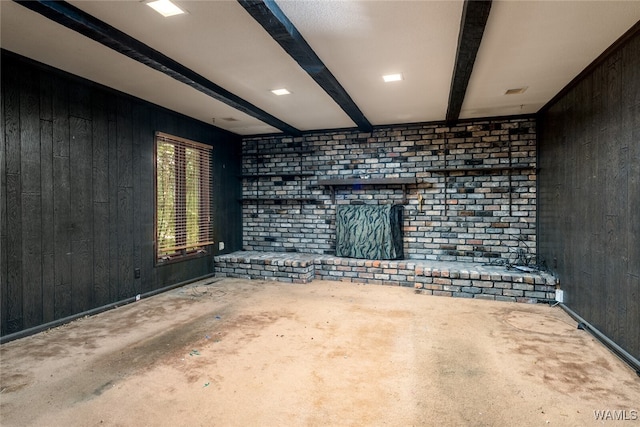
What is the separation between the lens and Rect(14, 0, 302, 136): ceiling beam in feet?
6.90

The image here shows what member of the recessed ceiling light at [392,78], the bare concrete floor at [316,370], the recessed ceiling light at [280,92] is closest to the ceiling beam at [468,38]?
the recessed ceiling light at [392,78]

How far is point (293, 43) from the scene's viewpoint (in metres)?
2.48

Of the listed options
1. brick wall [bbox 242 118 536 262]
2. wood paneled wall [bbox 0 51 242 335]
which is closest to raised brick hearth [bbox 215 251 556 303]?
brick wall [bbox 242 118 536 262]

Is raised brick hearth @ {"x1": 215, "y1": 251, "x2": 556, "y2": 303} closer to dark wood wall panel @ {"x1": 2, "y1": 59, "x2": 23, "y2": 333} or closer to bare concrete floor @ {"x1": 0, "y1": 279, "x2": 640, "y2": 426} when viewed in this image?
bare concrete floor @ {"x1": 0, "y1": 279, "x2": 640, "y2": 426}

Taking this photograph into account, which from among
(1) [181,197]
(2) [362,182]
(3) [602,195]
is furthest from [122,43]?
(3) [602,195]

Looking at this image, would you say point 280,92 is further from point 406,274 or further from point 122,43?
point 406,274

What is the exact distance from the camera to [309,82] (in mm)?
3486

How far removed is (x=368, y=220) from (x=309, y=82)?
2.41m

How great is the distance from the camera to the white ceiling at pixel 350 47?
219cm

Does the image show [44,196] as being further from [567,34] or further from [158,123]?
[567,34]

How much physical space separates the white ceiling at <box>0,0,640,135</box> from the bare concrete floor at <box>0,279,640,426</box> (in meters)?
2.42

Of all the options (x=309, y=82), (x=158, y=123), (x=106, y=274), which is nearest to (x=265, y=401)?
(x=106, y=274)

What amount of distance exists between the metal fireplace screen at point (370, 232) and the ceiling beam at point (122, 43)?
243 centimetres

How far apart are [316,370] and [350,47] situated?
8.18ft
